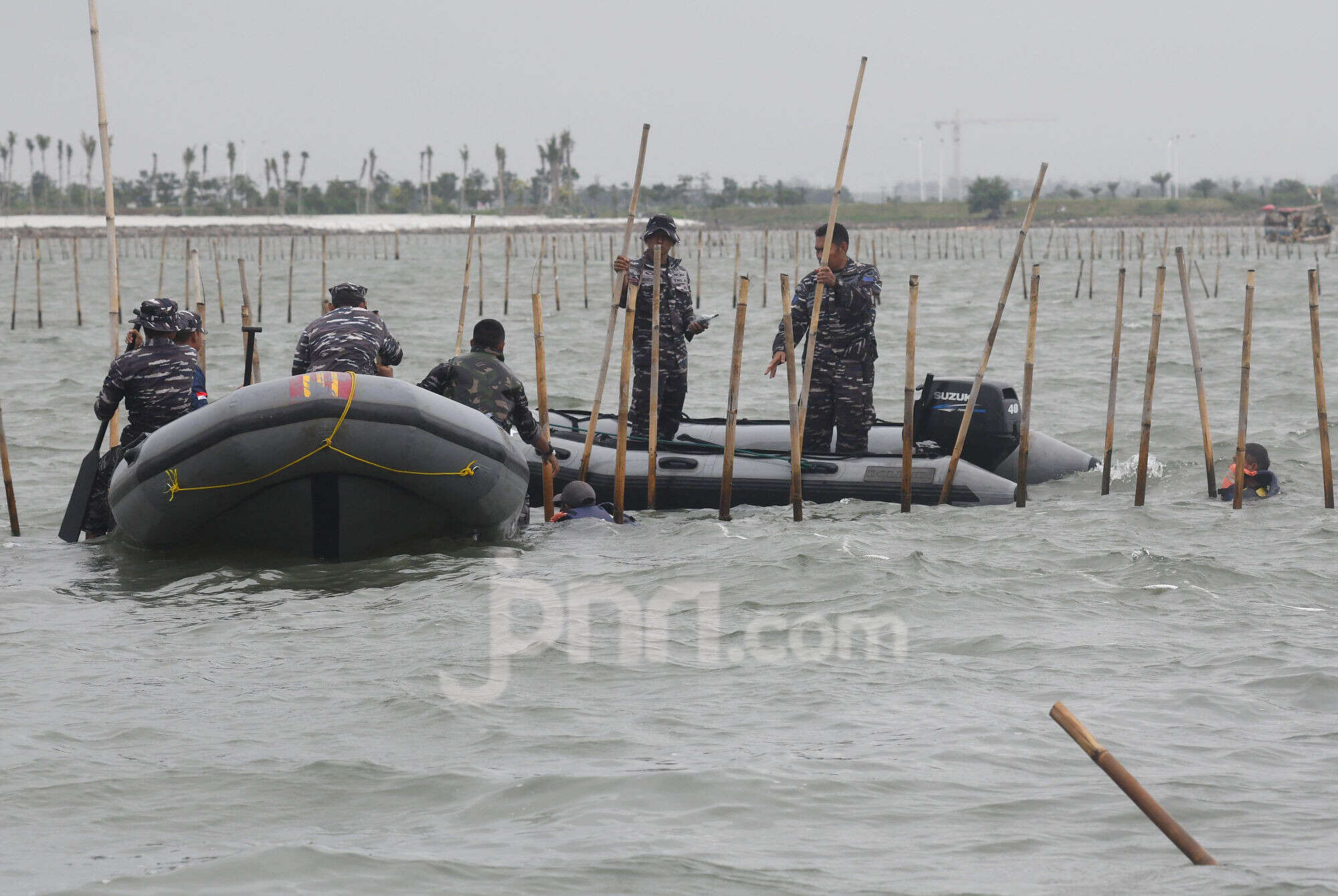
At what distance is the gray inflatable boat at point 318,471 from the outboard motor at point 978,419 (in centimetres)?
345

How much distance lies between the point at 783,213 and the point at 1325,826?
130823 mm

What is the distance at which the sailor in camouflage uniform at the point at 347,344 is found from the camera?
27.6 feet

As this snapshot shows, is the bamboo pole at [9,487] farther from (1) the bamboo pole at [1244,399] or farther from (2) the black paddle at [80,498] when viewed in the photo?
(1) the bamboo pole at [1244,399]

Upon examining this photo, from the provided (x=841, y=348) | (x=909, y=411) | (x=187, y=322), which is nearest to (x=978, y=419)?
(x=841, y=348)

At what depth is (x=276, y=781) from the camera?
499 cm

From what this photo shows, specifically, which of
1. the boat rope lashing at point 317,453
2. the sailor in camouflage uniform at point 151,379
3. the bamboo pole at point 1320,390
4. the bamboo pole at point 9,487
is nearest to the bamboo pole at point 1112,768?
the boat rope lashing at point 317,453

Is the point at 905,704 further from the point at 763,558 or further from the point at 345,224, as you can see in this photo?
the point at 345,224

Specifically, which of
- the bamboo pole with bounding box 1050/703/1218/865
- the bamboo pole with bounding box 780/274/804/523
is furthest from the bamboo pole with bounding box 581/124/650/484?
the bamboo pole with bounding box 1050/703/1218/865

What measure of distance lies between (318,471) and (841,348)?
389 cm

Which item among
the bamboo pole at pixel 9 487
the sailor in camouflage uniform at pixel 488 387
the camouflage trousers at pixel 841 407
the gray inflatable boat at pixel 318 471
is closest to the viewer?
the gray inflatable boat at pixel 318 471

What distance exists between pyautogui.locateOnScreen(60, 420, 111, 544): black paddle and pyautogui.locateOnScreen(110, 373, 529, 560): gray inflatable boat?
0.71 m

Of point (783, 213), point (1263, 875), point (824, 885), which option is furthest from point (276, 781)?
point (783, 213)

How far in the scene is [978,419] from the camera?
410 inches

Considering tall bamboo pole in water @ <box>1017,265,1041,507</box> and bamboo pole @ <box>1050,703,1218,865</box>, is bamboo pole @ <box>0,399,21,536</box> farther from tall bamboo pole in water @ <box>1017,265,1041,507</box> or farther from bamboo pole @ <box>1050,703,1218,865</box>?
bamboo pole @ <box>1050,703,1218,865</box>
